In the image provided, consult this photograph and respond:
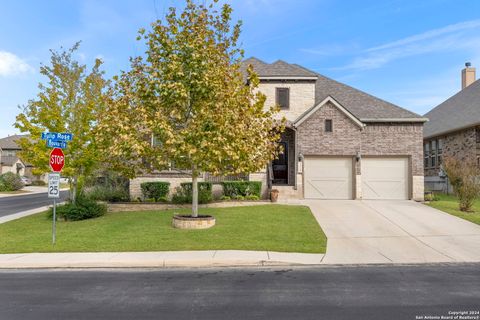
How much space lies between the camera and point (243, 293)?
632cm

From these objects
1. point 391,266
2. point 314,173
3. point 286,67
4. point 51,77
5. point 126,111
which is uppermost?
point 286,67

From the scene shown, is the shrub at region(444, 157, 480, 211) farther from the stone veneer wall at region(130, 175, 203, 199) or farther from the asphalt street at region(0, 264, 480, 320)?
the stone veneer wall at region(130, 175, 203, 199)

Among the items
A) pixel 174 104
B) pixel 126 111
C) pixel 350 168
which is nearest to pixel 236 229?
pixel 174 104

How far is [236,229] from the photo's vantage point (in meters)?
12.2

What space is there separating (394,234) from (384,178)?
9.12m

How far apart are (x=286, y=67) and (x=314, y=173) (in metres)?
7.35

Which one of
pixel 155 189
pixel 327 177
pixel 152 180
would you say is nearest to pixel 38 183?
pixel 152 180

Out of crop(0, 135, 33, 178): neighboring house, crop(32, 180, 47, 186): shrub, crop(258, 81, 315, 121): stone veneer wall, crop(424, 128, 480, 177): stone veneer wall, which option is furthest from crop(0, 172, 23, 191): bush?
crop(424, 128, 480, 177): stone veneer wall

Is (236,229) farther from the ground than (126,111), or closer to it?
closer to it

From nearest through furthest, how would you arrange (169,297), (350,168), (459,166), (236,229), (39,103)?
(169,297) < (236,229) < (39,103) < (459,166) < (350,168)

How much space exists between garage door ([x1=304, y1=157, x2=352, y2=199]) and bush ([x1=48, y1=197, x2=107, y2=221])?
11.6 meters

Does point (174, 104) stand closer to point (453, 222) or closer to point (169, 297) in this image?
point (169, 297)

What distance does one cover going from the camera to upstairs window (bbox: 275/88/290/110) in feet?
69.2

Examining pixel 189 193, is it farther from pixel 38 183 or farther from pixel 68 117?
pixel 38 183
